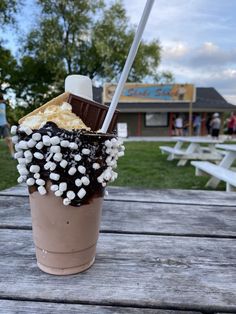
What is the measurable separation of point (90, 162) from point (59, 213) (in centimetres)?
12

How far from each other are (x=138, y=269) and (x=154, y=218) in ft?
1.15

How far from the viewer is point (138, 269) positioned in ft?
2.04

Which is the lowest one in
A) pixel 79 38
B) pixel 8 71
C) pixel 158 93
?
pixel 158 93

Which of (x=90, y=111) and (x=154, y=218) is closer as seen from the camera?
(x=90, y=111)

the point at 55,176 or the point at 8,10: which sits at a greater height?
the point at 8,10

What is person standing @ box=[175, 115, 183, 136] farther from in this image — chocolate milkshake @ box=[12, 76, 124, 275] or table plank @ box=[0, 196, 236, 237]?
chocolate milkshake @ box=[12, 76, 124, 275]

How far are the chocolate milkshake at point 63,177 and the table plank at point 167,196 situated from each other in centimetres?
60

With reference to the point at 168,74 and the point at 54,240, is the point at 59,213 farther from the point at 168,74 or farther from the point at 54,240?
the point at 168,74

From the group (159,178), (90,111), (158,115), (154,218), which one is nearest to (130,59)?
(90,111)

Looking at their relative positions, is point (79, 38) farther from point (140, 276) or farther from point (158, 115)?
point (140, 276)

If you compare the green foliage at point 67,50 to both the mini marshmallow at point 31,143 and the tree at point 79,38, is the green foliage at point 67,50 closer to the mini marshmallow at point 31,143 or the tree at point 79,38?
the tree at point 79,38

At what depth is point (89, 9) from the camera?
571 inches

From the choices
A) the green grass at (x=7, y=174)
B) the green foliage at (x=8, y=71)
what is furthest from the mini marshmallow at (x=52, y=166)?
the green foliage at (x=8, y=71)

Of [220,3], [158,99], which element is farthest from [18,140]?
[158,99]
